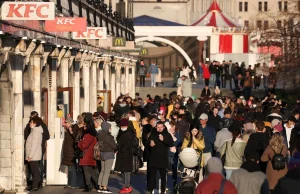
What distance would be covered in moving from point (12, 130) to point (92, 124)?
1.70 metres

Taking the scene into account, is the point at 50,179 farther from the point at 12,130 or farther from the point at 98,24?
the point at 98,24

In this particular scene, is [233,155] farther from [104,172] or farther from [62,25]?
[62,25]

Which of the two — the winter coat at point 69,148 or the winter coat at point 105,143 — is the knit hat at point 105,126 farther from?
the winter coat at point 69,148

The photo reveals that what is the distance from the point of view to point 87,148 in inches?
1044

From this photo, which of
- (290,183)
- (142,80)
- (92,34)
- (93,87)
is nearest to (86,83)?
(93,87)

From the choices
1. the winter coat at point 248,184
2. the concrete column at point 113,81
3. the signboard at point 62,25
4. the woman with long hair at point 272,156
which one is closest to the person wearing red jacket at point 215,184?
the winter coat at point 248,184

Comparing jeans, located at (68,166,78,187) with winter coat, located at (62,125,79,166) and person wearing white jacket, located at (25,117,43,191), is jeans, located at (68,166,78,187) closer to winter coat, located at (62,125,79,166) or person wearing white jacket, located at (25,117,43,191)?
winter coat, located at (62,125,79,166)

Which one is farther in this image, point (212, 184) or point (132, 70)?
point (132, 70)

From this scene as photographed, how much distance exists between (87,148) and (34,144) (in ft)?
3.30

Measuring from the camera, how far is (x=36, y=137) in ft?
87.1

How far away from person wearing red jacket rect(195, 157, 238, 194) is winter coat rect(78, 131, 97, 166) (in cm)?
1022

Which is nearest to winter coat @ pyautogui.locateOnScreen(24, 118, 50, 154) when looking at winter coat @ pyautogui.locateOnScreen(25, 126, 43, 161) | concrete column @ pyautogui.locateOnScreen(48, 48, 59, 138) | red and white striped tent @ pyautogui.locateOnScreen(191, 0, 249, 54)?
winter coat @ pyautogui.locateOnScreen(25, 126, 43, 161)

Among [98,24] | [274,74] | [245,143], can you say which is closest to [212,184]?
[245,143]

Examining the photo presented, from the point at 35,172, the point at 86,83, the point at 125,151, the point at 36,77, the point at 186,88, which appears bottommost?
the point at 35,172
